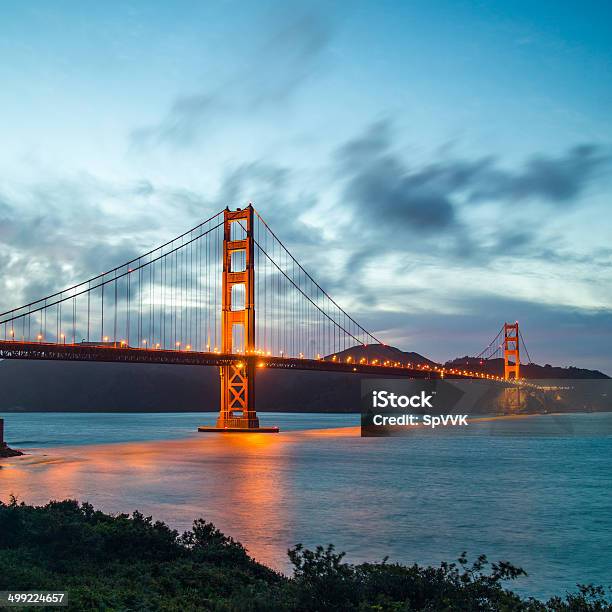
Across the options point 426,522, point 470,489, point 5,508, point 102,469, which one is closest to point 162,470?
point 102,469

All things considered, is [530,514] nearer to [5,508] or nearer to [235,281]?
[5,508]

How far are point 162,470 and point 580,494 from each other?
22004mm

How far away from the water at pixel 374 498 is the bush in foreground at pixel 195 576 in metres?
3.87

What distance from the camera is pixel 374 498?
30812mm

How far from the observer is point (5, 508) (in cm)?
1476

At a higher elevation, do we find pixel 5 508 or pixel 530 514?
pixel 5 508

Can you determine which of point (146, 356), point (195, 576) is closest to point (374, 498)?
point (195, 576)

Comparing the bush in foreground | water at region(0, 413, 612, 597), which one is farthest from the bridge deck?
the bush in foreground

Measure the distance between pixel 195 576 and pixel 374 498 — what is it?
19.5 m

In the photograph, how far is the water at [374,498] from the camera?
19766 millimetres

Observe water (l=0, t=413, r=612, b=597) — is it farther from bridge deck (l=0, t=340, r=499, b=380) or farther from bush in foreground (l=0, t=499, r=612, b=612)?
bridge deck (l=0, t=340, r=499, b=380)

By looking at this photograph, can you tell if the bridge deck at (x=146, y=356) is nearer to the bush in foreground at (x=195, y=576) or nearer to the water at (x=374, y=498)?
the water at (x=374, y=498)

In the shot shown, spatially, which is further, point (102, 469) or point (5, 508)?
point (102, 469)

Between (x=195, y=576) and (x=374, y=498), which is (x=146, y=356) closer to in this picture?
(x=374, y=498)
